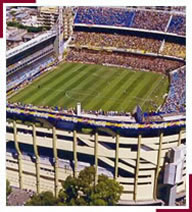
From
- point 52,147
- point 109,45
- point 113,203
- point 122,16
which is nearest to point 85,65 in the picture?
point 109,45

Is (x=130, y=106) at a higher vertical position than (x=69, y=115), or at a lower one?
lower

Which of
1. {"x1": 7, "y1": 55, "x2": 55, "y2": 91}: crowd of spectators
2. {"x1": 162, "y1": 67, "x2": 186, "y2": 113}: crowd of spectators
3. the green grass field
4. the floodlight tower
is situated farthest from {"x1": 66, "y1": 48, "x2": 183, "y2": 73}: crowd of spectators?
{"x1": 7, "y1": 55, "x2": 55, "y2": 91}: crowd of spectators

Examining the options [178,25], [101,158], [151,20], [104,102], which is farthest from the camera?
[151,20]

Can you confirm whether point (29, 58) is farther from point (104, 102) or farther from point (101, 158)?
point (101, 158)

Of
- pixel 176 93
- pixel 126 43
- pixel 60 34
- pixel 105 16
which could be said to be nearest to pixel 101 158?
pixel 176 93

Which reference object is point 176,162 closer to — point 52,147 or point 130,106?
point 52,147

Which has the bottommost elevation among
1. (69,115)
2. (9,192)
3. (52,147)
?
(9,192)

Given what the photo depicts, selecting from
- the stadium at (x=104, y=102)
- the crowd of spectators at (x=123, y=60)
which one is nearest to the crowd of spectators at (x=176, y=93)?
the stadium at (x=104, y=102)
